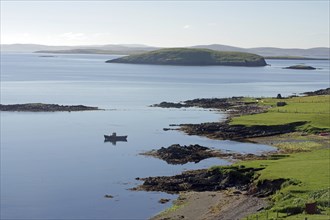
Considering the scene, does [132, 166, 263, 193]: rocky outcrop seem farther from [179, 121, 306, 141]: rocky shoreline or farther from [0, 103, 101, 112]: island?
[0, 103, 101, 112]: island

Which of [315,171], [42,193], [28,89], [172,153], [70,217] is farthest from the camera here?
[28,89]

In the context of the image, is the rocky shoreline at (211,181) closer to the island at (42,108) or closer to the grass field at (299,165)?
the grass field at (299,165)

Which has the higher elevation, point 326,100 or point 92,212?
point 326,100

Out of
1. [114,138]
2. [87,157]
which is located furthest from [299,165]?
[114,138]

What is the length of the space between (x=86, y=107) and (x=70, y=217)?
246ft

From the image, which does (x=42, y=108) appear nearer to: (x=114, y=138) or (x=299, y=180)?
(x=114, y=138)

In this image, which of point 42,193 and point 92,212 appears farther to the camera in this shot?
point 42,193

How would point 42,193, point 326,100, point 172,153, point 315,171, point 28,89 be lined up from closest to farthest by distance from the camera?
point 315,171, point 42,193, point 172,153, point 326,100, point 28,89

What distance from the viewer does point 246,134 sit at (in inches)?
3189

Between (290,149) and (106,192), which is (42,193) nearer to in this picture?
(106,192)

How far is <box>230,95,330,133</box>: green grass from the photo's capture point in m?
82.4

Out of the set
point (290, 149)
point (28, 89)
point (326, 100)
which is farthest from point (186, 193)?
point (28, 89)

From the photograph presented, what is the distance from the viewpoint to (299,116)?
89125 mm

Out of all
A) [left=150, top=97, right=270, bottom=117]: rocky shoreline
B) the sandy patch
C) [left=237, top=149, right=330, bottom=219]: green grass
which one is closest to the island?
[left=150, top=97, right=270, bottom=117]: rocky shoreline
